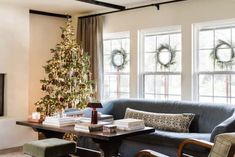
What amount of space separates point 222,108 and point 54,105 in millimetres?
2557

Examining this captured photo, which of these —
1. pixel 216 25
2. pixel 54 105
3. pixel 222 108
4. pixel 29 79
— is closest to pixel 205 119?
pixel 222 108

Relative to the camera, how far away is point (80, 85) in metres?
5.54

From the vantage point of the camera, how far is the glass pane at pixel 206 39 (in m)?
4.94

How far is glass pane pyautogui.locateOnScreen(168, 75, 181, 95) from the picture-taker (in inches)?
209

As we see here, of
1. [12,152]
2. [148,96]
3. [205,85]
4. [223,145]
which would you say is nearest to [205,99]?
[205,85]

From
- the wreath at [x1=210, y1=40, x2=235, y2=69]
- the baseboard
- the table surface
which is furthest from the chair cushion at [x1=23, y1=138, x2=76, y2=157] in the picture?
the wreath at [x1=210, y1=40, x2=235, y2=69]

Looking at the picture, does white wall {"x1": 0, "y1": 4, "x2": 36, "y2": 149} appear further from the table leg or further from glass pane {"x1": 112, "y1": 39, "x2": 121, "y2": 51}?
the table leg

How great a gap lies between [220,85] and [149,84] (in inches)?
50.2

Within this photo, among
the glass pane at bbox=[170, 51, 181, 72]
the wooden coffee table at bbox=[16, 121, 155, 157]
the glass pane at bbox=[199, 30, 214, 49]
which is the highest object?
the glass pane at bbox=[199, 30, 214, 49]

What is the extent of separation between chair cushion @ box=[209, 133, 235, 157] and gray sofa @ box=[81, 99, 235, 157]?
1.31 meters

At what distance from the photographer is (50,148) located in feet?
11.3

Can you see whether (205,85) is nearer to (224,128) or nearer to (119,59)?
(224,128)

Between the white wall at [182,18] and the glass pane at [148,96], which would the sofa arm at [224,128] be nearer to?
the white wall at [182,18]

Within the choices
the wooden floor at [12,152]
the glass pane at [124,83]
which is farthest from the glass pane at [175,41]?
the wooden floor at [12,152]
